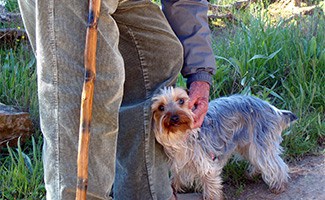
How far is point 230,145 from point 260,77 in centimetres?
110

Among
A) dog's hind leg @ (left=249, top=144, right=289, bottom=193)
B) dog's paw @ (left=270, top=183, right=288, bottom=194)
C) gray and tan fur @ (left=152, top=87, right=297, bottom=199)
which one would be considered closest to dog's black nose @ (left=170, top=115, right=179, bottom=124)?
gray and tan fur @ (left=152, top=87, right=297, bottom=199)

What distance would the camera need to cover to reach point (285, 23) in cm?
544

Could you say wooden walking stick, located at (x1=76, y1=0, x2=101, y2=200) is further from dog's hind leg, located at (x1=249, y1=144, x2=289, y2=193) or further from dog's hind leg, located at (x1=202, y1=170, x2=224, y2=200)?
dog's hind leg, located at (x1=249, y1=144, x2=289, y2=193)

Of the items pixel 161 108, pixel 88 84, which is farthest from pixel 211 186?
pixel 88 84

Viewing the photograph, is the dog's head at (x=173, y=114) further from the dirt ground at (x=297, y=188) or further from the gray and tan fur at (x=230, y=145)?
the dirt ground at (x=297, y=188)

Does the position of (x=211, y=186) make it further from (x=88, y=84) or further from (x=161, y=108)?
(x=88, y=84)

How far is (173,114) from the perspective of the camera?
10.3ft

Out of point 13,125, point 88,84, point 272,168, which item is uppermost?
point 88,84

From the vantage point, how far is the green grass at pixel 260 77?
382cm

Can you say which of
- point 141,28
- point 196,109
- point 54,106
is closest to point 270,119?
point 196,109

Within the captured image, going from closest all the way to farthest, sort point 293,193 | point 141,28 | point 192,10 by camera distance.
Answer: point 141,28, point 192,10, point 293,193

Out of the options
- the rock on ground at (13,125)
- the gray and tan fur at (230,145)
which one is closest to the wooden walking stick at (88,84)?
the gray and tan fur at (230,145)

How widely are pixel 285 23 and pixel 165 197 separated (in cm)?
288

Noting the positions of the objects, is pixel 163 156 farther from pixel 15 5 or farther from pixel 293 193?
pixel 15 5
